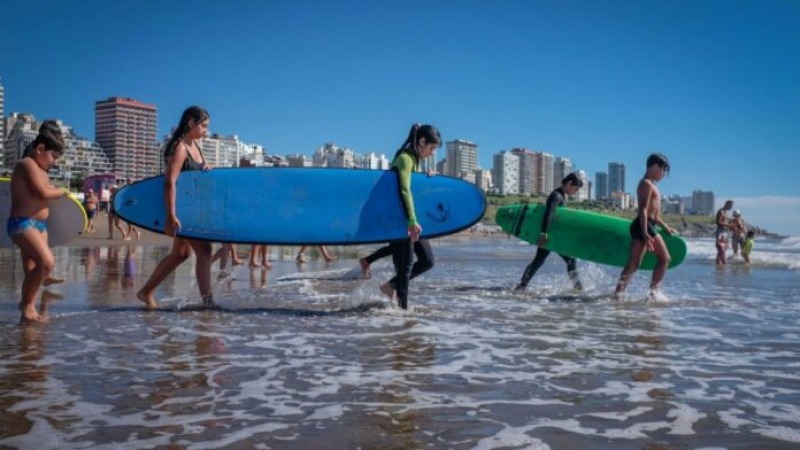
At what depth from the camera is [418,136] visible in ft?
19.2

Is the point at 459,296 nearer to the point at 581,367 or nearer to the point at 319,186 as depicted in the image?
the point at 319,186

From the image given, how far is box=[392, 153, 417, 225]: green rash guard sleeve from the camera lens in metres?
5.61

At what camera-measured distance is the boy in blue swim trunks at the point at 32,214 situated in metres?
4.76

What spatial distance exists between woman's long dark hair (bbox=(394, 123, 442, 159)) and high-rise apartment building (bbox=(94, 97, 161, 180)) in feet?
506

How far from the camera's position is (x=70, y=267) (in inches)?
392

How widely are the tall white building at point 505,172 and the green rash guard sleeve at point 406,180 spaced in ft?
596

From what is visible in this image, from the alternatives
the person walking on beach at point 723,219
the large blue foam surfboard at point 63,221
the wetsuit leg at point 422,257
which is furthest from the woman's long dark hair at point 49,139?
the person walking on beach at point 723,219

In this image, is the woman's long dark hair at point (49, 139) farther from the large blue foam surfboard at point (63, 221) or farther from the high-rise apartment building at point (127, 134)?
the high-rise apartment building at point (127, 134)

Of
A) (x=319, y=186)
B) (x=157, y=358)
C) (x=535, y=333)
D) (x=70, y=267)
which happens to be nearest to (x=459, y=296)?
(x=319, y=186)

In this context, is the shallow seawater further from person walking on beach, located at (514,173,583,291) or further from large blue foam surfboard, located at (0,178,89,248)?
person walking on beach, located at (514,173,583,291)

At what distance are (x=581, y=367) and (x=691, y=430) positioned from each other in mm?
1105

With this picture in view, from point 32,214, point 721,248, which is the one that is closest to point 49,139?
point 32,214

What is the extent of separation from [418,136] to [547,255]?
327 cm

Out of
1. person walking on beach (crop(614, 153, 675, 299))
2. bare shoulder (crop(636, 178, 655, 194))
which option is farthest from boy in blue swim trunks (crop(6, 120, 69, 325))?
bare shoulder (crop(636, 178, 655, 194))
